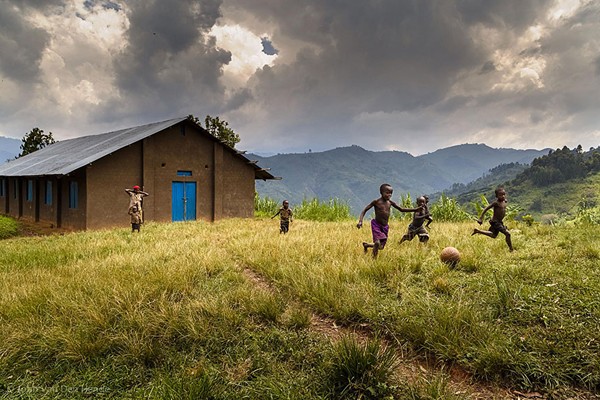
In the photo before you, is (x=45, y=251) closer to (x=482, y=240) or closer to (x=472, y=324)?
(x=472, y=324)

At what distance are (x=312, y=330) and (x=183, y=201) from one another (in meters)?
15.9

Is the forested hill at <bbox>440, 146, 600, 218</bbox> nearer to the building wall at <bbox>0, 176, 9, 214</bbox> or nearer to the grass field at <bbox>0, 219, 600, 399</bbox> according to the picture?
the grass field at <bbox>0, 219, 600, 399</bbox>

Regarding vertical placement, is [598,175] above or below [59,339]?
above

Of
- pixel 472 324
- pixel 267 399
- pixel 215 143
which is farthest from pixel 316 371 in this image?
pixel 215 143

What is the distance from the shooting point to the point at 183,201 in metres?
18.5

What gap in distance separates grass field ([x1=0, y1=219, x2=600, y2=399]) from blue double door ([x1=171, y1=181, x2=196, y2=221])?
40.2 feet

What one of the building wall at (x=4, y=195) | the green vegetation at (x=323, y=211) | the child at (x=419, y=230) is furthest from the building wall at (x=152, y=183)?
the child at (x=419, y=230)

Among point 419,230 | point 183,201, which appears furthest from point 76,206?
point 419,230

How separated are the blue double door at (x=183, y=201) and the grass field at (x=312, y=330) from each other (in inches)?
482

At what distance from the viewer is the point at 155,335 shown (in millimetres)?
3822

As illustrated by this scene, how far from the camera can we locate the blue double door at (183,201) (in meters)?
18.2

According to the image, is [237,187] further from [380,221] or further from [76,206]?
[380,221]

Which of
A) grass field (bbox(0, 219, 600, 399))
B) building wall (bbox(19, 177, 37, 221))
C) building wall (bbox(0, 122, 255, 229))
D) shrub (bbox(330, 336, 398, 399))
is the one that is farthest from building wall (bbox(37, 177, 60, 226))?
shrub (bbox(330, 336, 398, 399))

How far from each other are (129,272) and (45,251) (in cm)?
443
